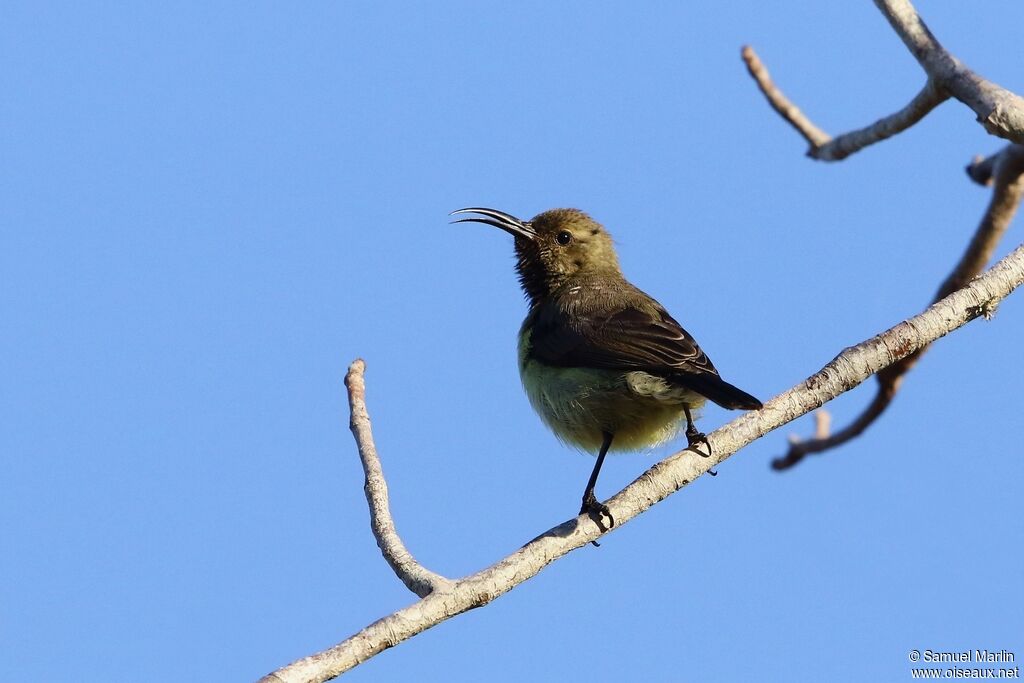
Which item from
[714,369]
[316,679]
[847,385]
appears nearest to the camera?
[316,679]

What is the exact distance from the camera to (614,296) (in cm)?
767

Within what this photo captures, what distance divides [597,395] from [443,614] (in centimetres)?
240

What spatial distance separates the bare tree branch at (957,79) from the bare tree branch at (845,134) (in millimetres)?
121

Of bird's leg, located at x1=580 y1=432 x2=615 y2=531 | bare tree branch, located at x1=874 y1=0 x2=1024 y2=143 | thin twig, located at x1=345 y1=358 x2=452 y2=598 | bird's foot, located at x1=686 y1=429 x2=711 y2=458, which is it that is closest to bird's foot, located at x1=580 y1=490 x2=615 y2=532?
bird's leg, located at x1=580 y1=432 x2=615 y2=531

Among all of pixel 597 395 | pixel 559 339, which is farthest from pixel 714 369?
pixel 559 339

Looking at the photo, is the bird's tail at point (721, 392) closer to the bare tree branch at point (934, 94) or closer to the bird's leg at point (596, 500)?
the bird's leg at point (596, 500)

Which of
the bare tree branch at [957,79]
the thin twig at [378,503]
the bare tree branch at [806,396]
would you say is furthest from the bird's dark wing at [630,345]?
the bare tree branch at [957,79]

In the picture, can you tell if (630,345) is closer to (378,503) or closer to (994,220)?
(378,503)

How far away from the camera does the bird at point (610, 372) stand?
6.23 meters

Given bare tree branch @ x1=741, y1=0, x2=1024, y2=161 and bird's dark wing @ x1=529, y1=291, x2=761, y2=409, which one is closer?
bare tree branch @ x1=741, y1=0, x2=1024, y2=161

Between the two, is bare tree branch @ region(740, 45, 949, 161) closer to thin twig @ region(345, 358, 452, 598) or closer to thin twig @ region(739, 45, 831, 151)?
thin twig @ region(739, 45, 831, 151)

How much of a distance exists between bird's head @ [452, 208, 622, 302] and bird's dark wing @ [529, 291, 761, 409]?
74 cm

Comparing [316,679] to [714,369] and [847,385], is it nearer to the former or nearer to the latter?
[847,385]

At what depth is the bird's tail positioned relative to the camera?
17.5 ft
